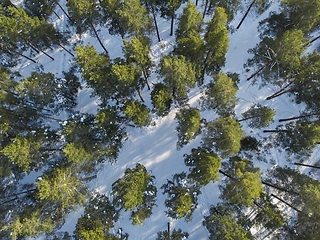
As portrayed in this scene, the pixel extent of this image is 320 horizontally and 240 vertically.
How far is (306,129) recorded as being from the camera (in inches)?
632

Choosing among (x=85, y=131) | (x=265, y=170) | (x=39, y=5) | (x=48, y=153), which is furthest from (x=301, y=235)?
(x=39, y=5)

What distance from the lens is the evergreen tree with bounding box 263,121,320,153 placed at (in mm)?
15508

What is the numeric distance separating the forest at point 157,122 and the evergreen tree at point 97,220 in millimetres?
124

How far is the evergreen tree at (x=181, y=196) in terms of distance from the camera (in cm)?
1588

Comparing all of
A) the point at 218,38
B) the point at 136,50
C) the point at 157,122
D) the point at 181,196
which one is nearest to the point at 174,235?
the point at 181,196

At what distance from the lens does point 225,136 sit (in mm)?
15102

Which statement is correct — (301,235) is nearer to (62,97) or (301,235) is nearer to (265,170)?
(265,170)

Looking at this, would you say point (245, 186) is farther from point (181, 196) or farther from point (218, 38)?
point (218, 38)

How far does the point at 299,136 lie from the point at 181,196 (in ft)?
46.6

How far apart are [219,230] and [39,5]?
37914 mm

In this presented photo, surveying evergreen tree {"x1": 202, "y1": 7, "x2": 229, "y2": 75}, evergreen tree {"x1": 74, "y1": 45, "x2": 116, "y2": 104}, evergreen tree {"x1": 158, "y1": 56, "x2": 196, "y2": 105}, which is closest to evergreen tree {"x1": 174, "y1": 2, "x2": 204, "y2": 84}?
evergreen tree {"x1": 202, "y1": 7, "x2": 229, "y2": 75}

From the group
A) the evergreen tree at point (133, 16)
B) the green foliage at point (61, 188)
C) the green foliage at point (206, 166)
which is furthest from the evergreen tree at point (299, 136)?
the green foliage at point (61, 188)

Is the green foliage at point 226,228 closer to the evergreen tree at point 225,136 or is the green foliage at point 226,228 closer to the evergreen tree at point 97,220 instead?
the evergreen tree at point 225,136

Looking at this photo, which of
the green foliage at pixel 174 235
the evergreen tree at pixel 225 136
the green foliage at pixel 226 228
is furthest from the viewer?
the green foliage at pixel 174 235
